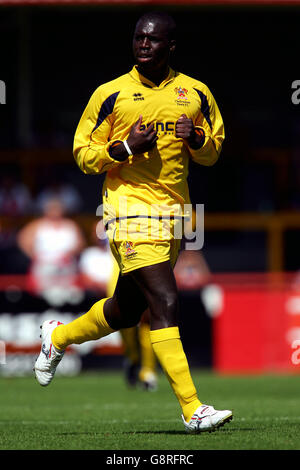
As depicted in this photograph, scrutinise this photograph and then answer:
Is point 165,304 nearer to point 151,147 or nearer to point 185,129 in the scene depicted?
point 151,147

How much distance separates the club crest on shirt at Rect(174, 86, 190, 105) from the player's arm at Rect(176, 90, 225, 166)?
137mm

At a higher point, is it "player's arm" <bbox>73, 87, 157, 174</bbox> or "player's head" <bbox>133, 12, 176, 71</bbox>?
"player's head" <bbox>133, 12, 176, 71</bbox>

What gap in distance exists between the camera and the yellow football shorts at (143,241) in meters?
6.66

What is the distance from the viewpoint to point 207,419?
6.34 metres

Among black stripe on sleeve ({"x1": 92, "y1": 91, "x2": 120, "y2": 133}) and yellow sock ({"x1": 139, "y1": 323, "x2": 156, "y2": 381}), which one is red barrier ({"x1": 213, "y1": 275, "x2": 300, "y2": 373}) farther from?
black stripe on sleeve ({"x1": 92, "y1": 91, "x2": 120, "y2": 133})

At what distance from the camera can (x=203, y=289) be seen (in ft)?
45.3

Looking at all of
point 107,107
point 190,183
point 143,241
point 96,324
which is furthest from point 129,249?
point 190,183

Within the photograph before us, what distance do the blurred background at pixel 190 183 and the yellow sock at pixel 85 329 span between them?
627cm

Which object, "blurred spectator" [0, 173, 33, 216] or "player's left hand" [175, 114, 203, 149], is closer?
"player's left hand" [175, 114, 203, 149]

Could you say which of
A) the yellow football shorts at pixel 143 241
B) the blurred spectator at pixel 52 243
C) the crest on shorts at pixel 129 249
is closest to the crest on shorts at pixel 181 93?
the yellow football shorts at pixel 143 241

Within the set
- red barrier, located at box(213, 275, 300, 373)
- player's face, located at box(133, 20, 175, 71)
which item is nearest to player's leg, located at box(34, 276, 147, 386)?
player's face, located at box(133, 20, 175, 71)

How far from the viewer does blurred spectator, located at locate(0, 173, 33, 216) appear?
54.2 feet

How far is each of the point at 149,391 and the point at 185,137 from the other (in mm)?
5168
